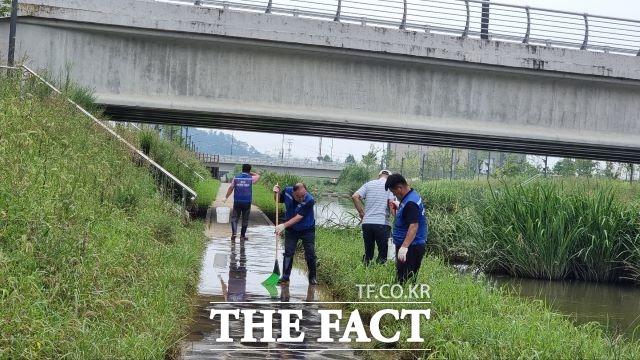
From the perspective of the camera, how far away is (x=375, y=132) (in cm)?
2622

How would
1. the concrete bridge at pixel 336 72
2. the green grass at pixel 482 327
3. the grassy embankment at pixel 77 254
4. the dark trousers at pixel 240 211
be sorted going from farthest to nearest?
the concrete bridge at pixel 336 72 → the dark trousers at pixel 240 211 → the green grass at pixel 482 327 → the grassy embankment at pixel 77 254

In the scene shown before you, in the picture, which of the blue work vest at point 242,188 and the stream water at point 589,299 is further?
the blue work vest at point 242,188

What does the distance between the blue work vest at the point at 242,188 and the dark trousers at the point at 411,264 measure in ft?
26.3

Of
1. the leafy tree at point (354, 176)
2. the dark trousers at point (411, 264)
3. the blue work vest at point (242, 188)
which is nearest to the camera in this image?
the dark trousers at point (411, 264)

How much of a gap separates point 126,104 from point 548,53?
11167 mm

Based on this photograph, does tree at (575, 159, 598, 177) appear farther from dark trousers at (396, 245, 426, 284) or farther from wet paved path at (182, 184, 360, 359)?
dark trousers at (396, 245, 426, 284)

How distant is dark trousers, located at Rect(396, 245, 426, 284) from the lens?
1012 centimetres

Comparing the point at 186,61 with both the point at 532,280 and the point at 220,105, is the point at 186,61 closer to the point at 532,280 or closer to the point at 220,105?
the point at 220,105

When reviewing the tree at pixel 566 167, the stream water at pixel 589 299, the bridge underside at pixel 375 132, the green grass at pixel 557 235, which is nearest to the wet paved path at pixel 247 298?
the stream water at pixel 589 299

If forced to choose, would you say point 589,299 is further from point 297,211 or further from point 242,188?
point 242,188

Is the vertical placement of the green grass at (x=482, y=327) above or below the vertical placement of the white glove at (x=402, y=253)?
below

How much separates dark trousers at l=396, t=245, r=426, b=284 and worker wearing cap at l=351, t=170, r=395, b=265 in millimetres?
2431

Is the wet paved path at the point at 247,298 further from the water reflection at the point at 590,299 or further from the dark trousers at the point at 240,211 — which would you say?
the water reflection at the point at 590,299

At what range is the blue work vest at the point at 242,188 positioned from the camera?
1784 cm
